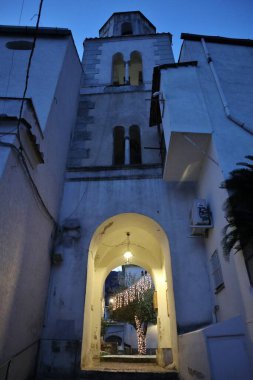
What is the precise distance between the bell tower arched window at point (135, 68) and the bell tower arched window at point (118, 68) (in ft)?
1.70

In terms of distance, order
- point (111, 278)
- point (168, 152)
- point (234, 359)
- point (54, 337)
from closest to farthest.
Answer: point (234, 359) < point (54, 337) < point (168, 152) < point (111, 278)

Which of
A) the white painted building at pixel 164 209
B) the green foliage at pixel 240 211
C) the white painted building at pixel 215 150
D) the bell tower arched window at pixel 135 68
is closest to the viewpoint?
the green foliage at pixel 240 211

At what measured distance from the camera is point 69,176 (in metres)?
9.17

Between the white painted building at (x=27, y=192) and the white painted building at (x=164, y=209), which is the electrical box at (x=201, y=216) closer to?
the white painted building at (x=164, y=209)

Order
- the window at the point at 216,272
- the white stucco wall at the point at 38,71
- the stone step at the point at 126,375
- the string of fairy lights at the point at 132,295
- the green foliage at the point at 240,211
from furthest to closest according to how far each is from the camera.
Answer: the string of fairy lights at the point at 132,295, the white stucco wall at the point at 38,71, the window at the point at 216,272, the stone step at the point at 126,375, the green foliage at the point at 240,211

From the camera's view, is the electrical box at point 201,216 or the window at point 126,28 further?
the window at point 126,28

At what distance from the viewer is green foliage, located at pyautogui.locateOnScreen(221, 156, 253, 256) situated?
4396 mm

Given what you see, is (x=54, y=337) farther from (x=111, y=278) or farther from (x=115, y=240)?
(x=111, y=278)

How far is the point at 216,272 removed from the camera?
6.49 metres

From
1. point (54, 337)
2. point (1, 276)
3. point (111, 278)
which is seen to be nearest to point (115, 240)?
point (54, 337)

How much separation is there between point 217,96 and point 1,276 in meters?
6.88

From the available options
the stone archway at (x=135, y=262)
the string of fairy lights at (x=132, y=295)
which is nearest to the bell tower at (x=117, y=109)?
the stone archway at (x=135, y=262)

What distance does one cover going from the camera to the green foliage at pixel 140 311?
26.1 m

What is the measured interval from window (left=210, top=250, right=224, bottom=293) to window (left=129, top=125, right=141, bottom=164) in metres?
5.63
